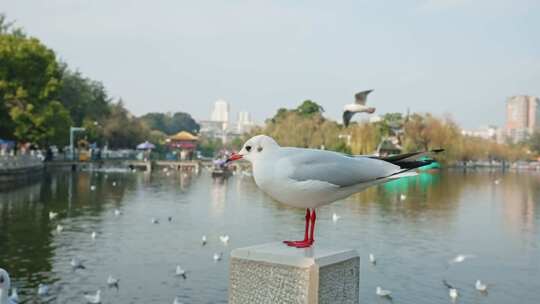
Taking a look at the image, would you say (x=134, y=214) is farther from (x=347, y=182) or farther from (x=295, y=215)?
(x=347, y=182)

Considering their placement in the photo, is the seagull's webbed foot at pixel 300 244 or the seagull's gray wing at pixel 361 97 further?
the seagull's gray wing at pixel 361 97

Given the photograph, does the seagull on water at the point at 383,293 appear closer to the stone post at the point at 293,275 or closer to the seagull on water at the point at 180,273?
the seagull on water at the point at 180,273

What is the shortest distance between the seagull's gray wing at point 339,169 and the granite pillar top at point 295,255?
0.40m

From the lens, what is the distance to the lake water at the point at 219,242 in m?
12.0

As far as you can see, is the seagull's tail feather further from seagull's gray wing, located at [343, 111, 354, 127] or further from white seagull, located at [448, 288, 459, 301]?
white seagull, located at [448, 288, 459, 301]

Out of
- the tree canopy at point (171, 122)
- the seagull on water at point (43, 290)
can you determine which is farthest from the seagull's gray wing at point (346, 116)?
the tree canopy at point (171, 122)

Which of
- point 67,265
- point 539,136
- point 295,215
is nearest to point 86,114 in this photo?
point 295,215

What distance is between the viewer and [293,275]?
3.08 meters

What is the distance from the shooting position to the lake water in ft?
39.5

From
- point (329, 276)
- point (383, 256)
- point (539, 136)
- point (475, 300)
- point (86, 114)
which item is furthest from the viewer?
point (539, 136)

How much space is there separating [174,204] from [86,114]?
3735 cm

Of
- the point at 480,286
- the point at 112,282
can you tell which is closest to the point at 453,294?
the point at 480,286

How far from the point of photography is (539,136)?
11550cm

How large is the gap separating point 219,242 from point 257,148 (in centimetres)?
1363
